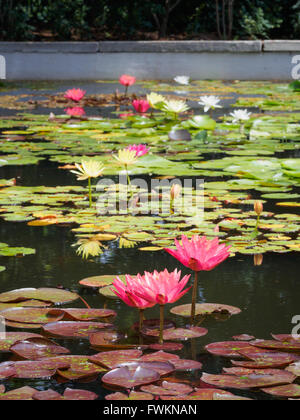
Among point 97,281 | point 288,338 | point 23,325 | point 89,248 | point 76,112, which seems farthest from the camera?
point 76,112

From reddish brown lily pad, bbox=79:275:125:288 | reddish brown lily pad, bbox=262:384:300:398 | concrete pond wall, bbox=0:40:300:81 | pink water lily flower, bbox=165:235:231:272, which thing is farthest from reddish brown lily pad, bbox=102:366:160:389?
concrete pond wall, bbox=0:40:300:81

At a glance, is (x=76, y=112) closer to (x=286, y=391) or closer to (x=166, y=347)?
(x=166, y=347)

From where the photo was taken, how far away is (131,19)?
10141 millimetres

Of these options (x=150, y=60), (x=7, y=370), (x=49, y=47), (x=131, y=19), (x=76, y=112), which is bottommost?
(x=7, y=370)

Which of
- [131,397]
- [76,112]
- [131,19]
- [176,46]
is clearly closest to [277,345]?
[131,397]

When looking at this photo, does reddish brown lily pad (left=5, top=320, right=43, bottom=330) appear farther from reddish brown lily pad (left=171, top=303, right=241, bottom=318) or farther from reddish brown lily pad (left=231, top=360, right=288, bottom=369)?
reddish brown lily pad (left=231, top=360, right=288, bottom=369)

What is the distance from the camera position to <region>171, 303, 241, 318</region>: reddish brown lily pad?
5.93ft

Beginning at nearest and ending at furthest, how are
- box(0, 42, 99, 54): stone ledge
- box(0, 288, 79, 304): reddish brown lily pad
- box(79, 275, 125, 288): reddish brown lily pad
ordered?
box(0, 288, 79, 304): reddish brown lily pad
box(79, 275, 125, 288): reddish brown lily pad
box(0, 42, 99, 54): stone ledge

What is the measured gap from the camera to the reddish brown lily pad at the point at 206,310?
181 cm

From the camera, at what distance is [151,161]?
3.71 metres

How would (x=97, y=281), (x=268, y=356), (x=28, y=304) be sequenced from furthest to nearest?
1. (x=97, y=281)
2. (x=28, y=304)
3. (x=268, y=356)

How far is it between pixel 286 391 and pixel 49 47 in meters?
8.08

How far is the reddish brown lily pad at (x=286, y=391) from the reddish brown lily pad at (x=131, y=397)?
225 mm

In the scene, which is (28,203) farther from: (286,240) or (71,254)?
(286,240)
